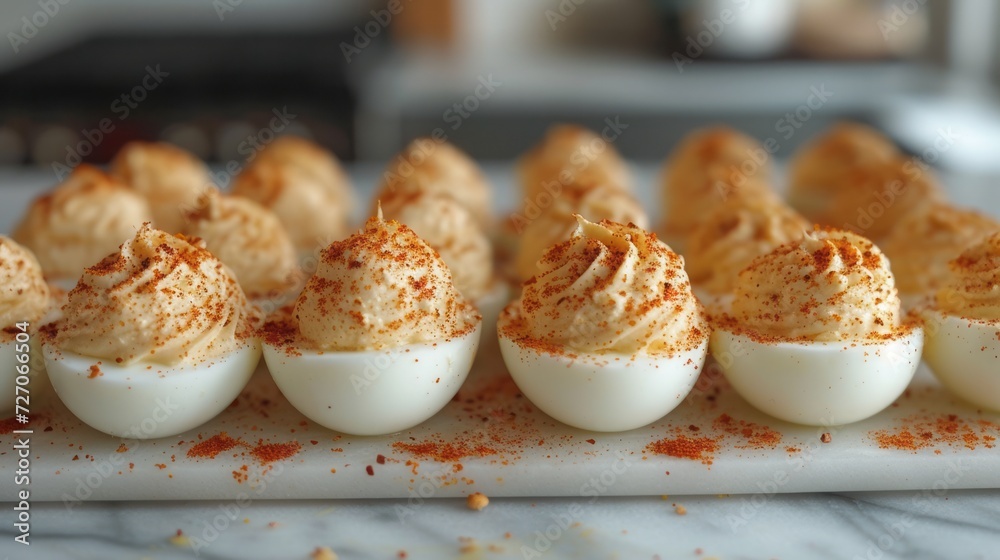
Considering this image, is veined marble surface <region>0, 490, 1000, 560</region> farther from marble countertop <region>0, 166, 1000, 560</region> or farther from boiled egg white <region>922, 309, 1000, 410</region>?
boiled egg white <region>922, 309, 1000, 410</region>

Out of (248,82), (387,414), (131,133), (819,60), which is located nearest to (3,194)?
(131,133)

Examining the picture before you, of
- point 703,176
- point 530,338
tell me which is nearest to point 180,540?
point 530,338

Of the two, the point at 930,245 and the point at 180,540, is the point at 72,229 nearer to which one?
the point at 180,540

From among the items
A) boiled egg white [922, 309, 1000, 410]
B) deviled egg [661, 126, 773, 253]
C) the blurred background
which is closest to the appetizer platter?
boiled egg white [922, 309, 1000, 410]

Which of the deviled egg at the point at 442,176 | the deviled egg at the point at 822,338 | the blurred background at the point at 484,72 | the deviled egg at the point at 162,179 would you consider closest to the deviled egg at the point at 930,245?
the deviled egg at the point at 822,338

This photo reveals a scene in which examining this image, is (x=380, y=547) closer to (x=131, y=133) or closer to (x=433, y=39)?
(x=131, y=133)

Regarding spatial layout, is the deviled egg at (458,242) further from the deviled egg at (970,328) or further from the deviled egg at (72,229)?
the deviled egg at (970,328)
